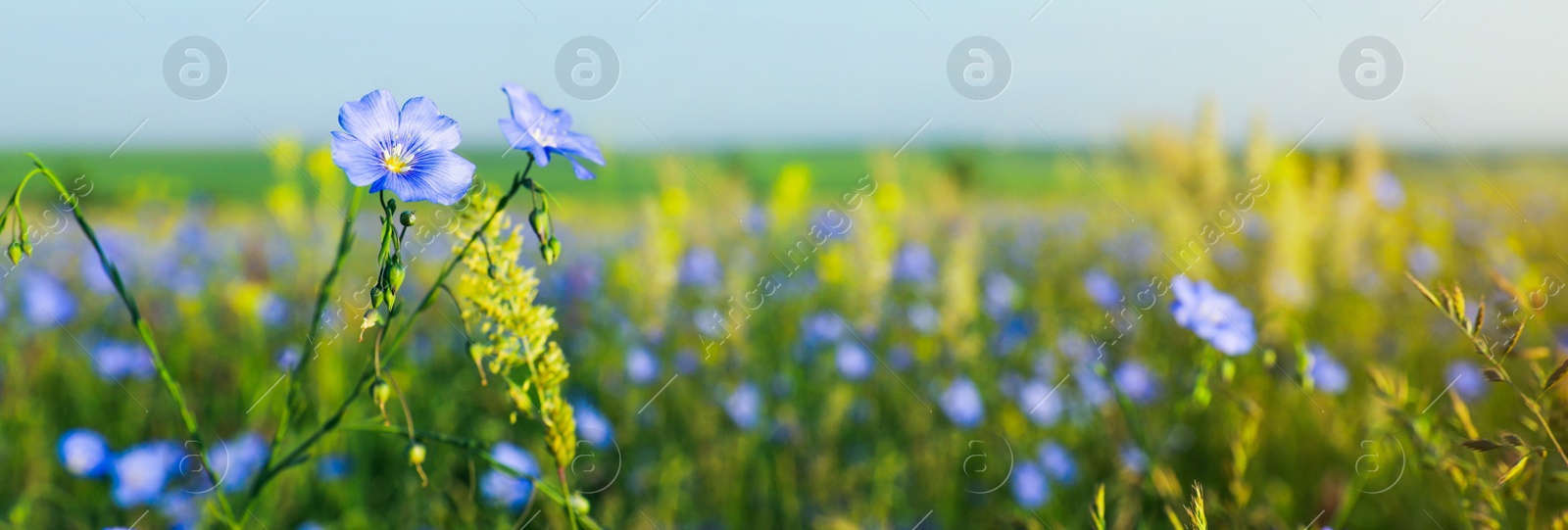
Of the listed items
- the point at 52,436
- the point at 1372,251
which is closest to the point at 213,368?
the point at 52,436

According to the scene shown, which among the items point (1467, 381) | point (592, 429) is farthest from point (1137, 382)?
point (592, 429)

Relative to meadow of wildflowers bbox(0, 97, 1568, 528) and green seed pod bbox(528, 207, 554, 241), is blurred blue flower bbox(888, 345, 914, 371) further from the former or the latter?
green seed pod bbox(528, 207, 554, 241)

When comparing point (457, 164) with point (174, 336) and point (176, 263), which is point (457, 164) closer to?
point (174, 336)

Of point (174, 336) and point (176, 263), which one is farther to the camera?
point (176, 263)

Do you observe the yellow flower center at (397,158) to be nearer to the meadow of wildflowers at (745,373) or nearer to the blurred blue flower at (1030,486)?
the meadow of wildflowers at (745,373)

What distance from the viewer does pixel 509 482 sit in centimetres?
211

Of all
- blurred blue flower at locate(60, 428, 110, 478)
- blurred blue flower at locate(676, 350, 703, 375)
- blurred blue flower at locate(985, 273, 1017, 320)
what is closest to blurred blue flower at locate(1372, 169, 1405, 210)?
blurred blue flower at locate(985, 273, 1017, 320)

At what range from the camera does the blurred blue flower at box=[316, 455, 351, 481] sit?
211cm

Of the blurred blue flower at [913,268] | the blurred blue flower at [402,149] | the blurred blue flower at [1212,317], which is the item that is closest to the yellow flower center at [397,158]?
the blurred blue flower at [402,149]

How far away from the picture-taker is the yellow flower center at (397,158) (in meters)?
0.79

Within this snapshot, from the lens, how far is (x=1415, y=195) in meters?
7.96

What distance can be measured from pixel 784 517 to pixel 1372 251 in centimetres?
434

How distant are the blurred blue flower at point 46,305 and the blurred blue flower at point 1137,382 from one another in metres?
3.58

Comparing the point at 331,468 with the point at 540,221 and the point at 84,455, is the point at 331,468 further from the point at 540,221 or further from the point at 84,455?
the point at 540,221
